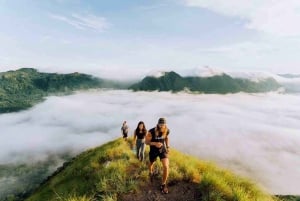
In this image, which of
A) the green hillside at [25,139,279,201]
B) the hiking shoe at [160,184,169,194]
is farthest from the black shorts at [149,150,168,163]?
the green hillside at [25,139,279,201]

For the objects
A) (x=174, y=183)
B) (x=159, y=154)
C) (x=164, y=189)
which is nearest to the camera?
(x=159, y=154)

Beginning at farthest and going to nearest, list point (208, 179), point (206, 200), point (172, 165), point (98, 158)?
1. point (98, 158)
2. point (172, 165)
3. point (208, 179)
4. point (206, 200)

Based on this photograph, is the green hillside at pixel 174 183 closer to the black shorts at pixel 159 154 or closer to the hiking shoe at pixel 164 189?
the hiking shoe at pixel 164 189

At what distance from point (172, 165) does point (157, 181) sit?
2.28 m

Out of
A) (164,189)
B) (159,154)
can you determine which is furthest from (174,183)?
(159,154)

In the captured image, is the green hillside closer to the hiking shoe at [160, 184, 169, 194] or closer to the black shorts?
the hiking shoe at [160, 184, 169, 194]

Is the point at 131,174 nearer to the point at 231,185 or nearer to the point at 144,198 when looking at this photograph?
the point at 144,198

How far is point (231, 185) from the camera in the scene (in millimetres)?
17906

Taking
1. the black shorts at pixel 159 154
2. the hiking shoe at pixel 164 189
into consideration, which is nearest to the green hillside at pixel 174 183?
the hiking shoe at pixel 164 189

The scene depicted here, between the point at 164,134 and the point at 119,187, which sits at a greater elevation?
the point at 164,134

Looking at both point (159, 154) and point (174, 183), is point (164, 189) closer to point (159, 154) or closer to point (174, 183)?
point (174, 183)

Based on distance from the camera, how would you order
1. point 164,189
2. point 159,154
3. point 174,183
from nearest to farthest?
point 159,154 < point 164,189 < point 174,183

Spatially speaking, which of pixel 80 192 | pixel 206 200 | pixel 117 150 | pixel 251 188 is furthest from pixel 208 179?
pixel 117 150

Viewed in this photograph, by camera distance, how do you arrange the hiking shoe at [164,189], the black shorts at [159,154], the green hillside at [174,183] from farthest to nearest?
the hiking shoe at [164,189], the black shorts at [159,154], the green hillside at [174,183]
